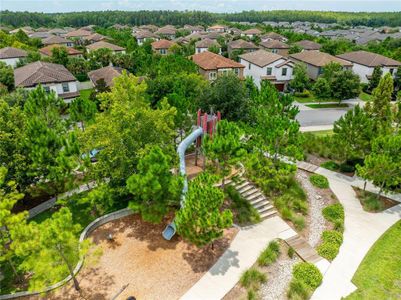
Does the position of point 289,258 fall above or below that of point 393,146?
below

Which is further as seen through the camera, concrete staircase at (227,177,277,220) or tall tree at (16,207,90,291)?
concrete staircase at (227,177,277,220)

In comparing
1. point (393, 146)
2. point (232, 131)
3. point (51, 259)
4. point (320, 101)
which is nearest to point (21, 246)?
point (51, 259)

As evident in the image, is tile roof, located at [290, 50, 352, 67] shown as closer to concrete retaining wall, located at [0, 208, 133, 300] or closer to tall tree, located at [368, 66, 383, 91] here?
tall tree, located at [368, 66, 383, 91]

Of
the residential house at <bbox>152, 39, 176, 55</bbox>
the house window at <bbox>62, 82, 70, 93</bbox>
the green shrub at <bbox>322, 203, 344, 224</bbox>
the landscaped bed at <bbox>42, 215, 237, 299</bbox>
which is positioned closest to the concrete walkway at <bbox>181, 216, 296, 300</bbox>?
the landscaped bed at <bbox>42, 215, 237, 299</bbox>

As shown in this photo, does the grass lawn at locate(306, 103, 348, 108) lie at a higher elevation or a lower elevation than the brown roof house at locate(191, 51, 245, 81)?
lower

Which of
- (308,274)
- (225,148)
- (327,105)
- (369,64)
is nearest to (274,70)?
(327,105)

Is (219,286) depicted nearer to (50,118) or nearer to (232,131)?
(232,131)
